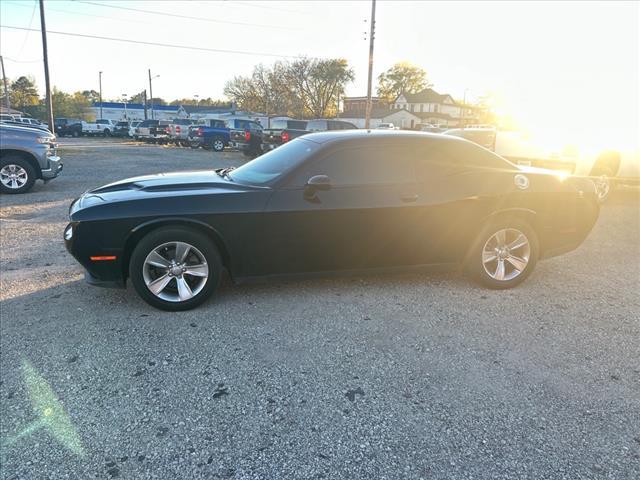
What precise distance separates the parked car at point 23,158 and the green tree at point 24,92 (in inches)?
3116

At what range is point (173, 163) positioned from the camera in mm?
16734

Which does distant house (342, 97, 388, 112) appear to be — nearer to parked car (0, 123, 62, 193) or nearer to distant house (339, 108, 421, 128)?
distant house (339, 108, 421, 128)

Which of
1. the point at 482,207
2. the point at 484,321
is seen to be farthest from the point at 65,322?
the point at 482,207

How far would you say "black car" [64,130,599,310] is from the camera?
12.0ft

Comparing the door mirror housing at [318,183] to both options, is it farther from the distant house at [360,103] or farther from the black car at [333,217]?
the distant house at [360,103]

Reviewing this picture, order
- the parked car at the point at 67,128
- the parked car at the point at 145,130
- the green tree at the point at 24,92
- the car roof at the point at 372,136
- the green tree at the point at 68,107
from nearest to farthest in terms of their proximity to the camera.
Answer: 1. the car roof at the point at 372,136
2. the parked car at the point at 145,130
3. the parked car at the point at 67,128
4. the green tree at the point at 68,107
5. the green tree at the point at 24,92

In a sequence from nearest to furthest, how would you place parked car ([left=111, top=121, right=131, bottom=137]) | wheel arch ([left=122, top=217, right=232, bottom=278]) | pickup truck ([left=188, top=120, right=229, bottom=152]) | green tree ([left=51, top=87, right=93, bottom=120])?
wheel arch ([left=122, top=217, right=232, bottom=278]) → pickup truck ([left=188, top=120, right=229, bottom=152]) → parked car ([left=111, top=121, right=131, bottom=137]) → green tree ([left=51, top=87, right=93, bottom=120])

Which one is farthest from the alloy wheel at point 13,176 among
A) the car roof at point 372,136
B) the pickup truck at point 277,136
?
the pickup truck at point 277,136

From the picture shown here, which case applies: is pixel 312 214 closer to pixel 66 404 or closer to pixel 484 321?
pixel 484 321

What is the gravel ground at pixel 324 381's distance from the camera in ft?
7.29

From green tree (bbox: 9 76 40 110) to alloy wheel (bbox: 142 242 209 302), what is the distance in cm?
8631

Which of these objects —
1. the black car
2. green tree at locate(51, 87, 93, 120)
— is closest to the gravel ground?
the black car

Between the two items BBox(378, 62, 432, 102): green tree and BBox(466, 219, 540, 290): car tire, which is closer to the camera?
BBox(466, 219, 540, 290): car tire

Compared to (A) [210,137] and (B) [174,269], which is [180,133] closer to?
(A) [210,137]
